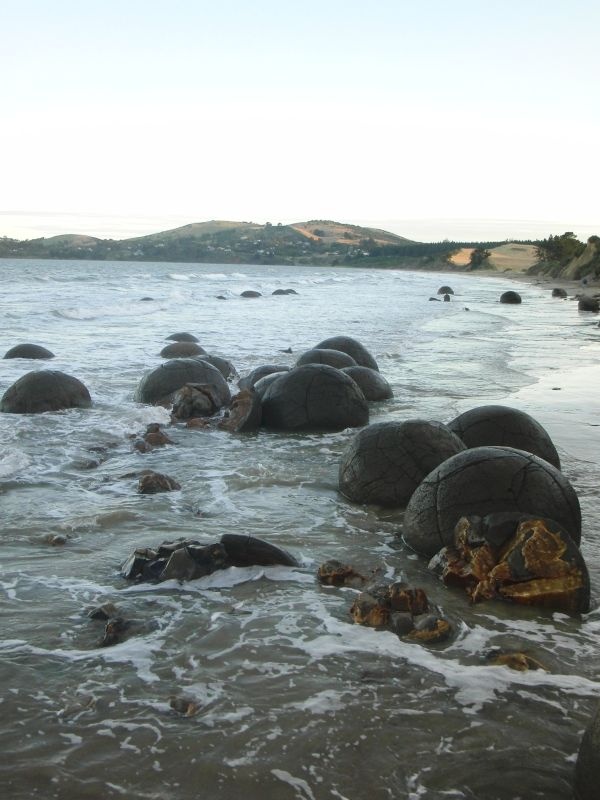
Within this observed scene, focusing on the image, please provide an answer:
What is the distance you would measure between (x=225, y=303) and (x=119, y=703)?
124 feet

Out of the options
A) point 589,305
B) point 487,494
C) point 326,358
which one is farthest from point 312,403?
point 589,305

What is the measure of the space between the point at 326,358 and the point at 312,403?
7.42 ft

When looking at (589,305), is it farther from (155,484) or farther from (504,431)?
(155,484)

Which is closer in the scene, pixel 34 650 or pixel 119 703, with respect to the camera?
pixel 119 703

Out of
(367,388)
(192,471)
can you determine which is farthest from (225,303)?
(192,471)

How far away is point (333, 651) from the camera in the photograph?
161 inches

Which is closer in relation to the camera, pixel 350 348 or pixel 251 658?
pixel 251 658

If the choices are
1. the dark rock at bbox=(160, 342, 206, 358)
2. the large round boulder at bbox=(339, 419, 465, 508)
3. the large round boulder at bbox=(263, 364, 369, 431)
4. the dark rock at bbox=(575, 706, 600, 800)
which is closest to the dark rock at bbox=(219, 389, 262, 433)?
the large round boulder at bbox=(263, 364, 369, 431)

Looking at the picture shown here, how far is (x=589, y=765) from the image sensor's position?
9.10ft

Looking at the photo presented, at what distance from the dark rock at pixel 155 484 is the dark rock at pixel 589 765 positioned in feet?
15.3

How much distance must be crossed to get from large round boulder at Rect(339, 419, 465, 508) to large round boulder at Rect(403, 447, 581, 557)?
961 millimetres

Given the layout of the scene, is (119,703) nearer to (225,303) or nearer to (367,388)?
(367,388)

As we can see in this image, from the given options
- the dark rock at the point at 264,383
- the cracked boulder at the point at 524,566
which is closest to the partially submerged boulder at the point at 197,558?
the cracked boulder at the point at 524,566

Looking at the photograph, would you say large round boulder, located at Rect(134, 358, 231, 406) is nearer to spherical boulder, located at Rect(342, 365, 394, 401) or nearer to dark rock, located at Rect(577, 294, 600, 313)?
spherical boulder, located at Rect(342, 365, 394, 401)
